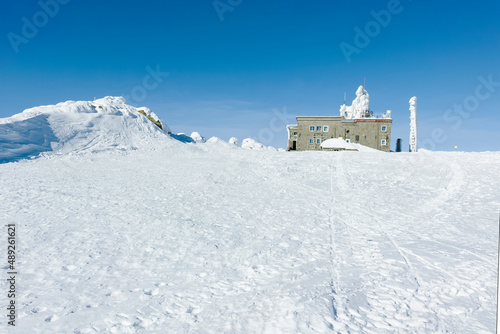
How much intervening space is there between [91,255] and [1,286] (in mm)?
1671

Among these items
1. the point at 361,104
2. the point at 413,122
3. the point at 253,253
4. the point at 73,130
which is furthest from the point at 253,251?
the point at 413,122

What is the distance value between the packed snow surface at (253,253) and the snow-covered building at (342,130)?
40.7 metres

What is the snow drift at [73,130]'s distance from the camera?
863 inches

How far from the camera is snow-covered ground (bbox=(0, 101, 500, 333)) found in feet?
14.9

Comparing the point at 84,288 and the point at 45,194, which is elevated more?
the point at 45,194

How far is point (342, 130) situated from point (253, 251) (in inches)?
2054

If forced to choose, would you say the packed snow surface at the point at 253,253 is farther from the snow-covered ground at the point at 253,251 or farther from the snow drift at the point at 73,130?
the snow drift at the point at 73,130

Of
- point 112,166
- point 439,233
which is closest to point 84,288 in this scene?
point 439,233

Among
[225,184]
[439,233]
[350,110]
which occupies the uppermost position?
[350,110]

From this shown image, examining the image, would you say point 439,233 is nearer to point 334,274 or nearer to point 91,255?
point 334,274

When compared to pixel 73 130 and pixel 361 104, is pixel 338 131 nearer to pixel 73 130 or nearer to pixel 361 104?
pixel 361 104

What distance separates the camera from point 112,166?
60.0 ft

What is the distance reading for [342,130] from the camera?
181 feet

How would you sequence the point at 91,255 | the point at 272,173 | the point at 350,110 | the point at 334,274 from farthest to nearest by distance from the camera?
the point at 350,110 → the point at 272,173 → the point at 91,255 → the point at 334,274
